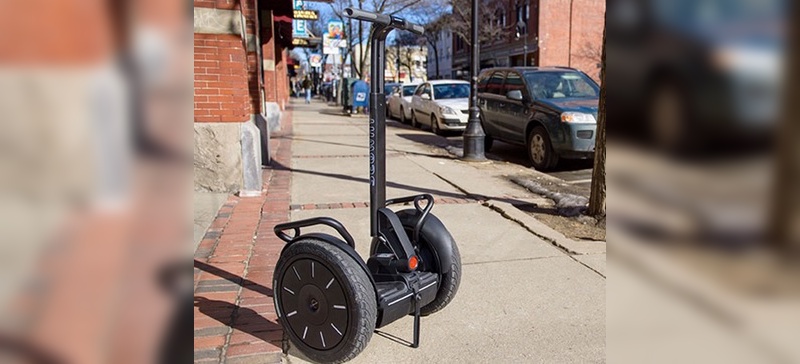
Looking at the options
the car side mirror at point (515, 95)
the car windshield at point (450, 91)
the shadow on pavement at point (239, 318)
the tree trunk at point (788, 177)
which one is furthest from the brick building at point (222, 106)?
the car windshield at point (450, 91)

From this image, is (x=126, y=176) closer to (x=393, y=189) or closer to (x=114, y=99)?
(x=114, y=99)

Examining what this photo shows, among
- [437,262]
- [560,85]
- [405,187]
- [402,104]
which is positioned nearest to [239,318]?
[437,262]

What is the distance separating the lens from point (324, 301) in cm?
275

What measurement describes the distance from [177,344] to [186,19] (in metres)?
0.53

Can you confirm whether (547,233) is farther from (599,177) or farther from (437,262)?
(437,262)

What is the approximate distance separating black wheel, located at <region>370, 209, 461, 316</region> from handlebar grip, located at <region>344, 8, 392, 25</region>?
1.13m

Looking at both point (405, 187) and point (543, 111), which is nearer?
point (405, 187)

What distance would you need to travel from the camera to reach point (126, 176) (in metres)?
0.78

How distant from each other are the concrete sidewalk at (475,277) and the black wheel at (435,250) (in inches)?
9.8

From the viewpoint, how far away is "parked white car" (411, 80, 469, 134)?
1499 cm

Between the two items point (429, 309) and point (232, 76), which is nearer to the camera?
point (429, 309)

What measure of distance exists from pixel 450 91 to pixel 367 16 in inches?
553

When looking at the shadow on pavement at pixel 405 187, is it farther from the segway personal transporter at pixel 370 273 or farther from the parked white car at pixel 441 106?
the parked white car at pixel 441 106

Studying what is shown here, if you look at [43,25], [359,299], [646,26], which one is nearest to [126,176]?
[43,25]
